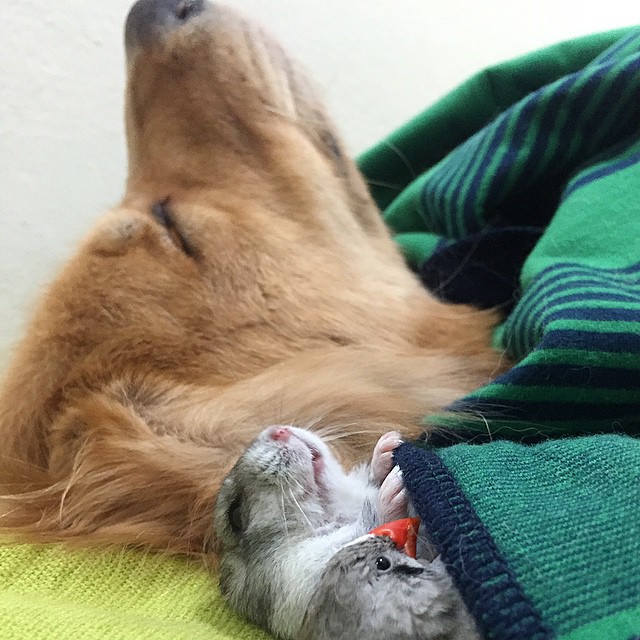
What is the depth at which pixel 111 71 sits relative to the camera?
1.39 meters

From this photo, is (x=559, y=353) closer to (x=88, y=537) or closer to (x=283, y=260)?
(x=283, y=260)

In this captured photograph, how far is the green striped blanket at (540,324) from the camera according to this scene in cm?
41

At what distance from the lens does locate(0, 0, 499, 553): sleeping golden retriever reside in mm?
695

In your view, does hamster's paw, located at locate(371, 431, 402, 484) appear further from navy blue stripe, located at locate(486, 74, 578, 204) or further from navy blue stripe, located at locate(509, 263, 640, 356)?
navy blue stripe, located at locate(486, 74, 578, 204)

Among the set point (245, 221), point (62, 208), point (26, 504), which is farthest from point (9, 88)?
point (26, 504)

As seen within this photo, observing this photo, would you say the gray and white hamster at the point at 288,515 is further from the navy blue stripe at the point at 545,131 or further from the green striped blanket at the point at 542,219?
the navy blue stripe at the point at 545,131

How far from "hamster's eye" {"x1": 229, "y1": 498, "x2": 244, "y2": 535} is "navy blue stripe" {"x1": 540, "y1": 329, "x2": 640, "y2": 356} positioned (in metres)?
0.30

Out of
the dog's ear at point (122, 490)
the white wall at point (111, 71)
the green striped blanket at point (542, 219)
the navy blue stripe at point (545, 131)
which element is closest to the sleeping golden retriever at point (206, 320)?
the dog's ear at point (122, 490)

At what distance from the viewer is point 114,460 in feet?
2.26

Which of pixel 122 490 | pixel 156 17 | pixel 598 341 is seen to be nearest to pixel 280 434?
pixel 122 490

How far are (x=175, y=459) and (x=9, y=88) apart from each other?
977 mm

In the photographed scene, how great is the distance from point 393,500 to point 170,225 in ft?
1.54

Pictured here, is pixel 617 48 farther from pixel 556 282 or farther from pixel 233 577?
pixel 233 577

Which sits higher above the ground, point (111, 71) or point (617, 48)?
point (111, 71)
